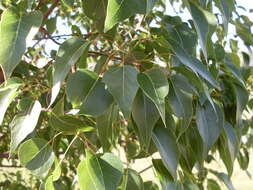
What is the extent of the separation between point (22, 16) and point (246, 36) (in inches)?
18.8

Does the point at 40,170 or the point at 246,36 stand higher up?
the point at 246,36

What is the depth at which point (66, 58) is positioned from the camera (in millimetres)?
608

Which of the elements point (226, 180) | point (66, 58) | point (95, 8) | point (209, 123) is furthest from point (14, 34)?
point (226, 180)

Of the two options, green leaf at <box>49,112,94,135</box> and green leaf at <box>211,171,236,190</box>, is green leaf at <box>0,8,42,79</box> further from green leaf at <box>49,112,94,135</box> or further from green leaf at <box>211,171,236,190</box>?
green leaf at <box>211,171,236,190</box>

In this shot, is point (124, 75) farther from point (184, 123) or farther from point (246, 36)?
point (246, 36)

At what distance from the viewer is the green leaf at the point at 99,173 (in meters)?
0.56

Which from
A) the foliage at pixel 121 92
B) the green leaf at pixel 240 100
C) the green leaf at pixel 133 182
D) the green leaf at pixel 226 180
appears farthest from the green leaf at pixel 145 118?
the green leaf at pixel 226 180

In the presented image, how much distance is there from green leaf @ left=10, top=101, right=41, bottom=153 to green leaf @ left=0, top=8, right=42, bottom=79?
0.38 feet

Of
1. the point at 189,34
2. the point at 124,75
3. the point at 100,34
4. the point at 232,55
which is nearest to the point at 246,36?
the point at 232,55

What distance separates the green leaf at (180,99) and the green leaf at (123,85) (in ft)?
0.23

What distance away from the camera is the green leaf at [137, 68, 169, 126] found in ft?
1.80

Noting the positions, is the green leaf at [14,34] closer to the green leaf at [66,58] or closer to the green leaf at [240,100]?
the green leaf at [66,58]

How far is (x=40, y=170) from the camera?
2.03 ft

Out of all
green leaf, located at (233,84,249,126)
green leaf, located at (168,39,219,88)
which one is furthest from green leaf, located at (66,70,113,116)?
green leaf, located at (233,84,249,126)
